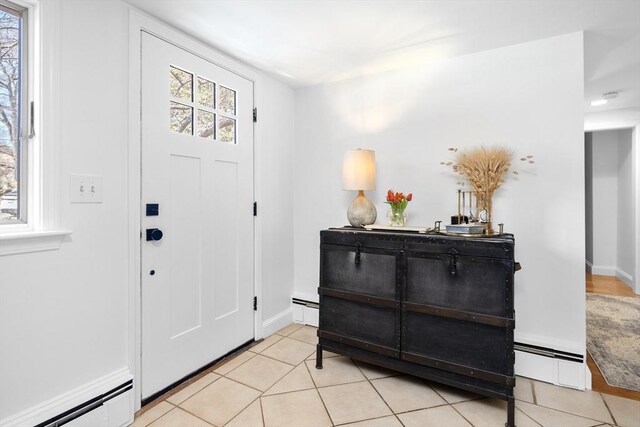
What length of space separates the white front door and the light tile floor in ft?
0.78

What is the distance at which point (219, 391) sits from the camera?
6.91 ft

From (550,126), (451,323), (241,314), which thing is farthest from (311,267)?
(550,126)

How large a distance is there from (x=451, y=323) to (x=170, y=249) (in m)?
1.77

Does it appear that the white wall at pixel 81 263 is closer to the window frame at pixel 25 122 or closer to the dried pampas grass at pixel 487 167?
the window frame at pixel 25 122

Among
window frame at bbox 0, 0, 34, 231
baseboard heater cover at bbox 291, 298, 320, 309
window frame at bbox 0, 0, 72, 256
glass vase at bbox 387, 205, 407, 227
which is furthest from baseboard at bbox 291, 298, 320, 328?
window frame at bbox 0, 0, 34, 231

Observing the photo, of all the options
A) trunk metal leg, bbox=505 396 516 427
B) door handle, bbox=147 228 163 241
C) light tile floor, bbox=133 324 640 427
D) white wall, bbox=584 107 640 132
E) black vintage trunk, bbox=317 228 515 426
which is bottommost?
light tile floor, bbox=133 324 640 427

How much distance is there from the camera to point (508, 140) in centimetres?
238

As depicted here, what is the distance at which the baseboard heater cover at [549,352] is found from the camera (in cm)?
216

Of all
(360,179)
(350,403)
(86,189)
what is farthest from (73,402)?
(360,179)

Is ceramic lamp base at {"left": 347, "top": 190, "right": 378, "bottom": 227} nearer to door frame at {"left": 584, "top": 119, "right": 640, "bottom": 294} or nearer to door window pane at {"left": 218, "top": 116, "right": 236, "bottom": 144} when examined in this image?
door window pane at {"left": 218, "top": 116, "right": 236, "bottom": 144}

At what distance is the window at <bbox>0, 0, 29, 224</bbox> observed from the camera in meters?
1.44

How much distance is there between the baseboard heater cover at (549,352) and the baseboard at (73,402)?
2.38 m

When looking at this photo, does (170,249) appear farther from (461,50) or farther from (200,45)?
(461,50)

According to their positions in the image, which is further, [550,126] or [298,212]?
[298,212]
